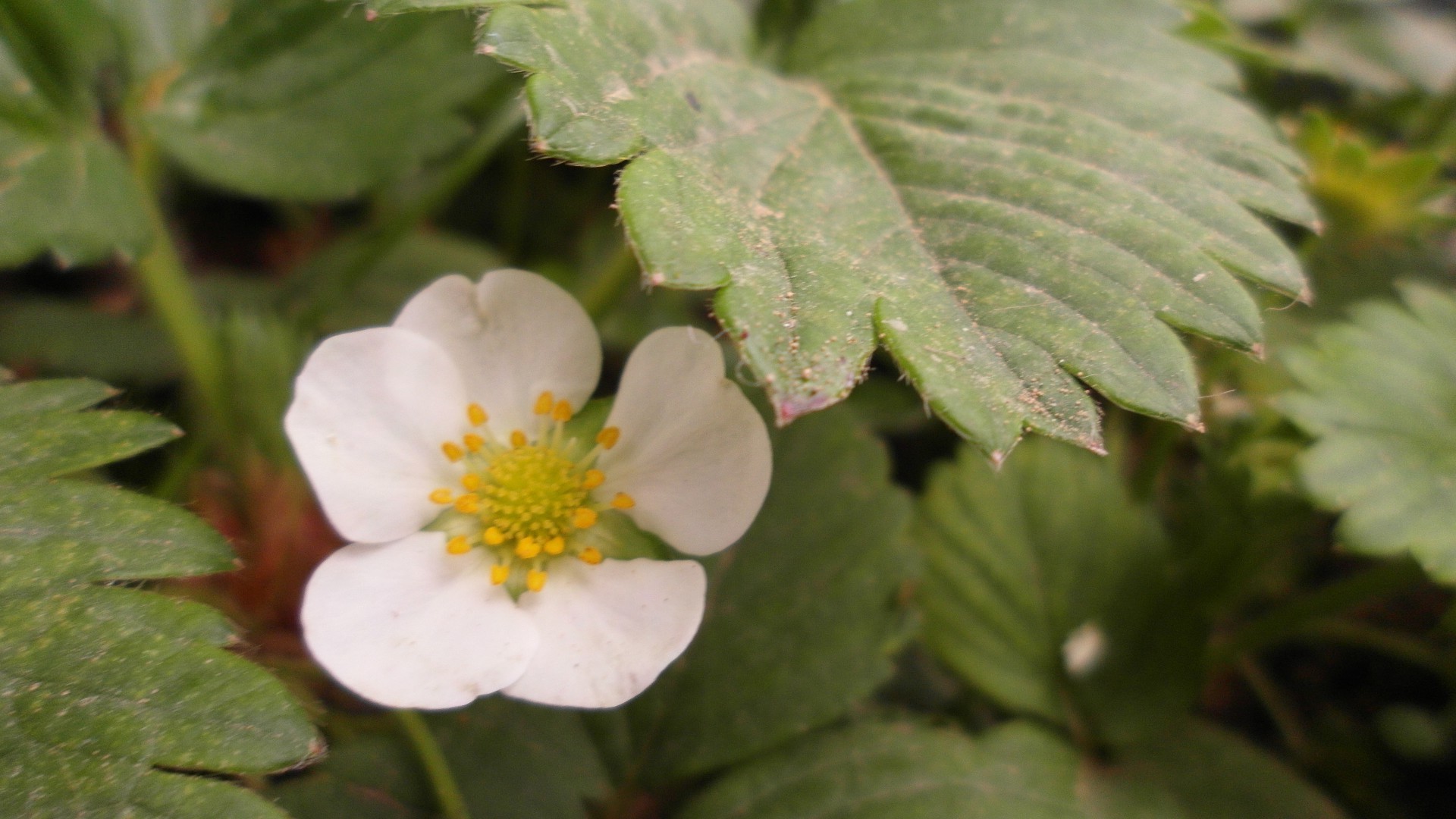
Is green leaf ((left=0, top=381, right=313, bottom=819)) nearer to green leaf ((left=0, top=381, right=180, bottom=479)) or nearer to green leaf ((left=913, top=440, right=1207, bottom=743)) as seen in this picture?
green leaf ((left=0, top=381, right=180, bottom=479))

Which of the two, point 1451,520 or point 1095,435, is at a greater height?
point 1095,435

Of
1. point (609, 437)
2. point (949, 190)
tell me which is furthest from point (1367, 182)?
point (609, 437)

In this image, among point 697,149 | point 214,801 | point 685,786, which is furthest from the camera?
point 685,786

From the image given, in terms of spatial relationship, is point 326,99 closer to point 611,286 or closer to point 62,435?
point 611,286

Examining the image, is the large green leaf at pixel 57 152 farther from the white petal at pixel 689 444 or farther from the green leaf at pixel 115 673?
the white petal at pixel 689 444

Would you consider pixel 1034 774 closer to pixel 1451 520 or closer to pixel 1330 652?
pixel 1451 520

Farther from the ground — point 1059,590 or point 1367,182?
point 1367,182

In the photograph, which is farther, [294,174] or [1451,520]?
[294,174]

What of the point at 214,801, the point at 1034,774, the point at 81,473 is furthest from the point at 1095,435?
the point at 81,473
